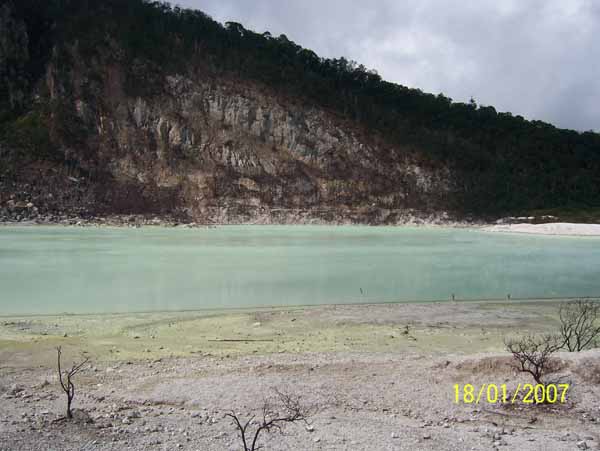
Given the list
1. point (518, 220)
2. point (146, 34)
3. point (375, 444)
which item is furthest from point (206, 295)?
point (146, 34)

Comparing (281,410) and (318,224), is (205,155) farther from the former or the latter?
(281,410)

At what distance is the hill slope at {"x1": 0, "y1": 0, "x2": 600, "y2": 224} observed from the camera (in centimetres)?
5628

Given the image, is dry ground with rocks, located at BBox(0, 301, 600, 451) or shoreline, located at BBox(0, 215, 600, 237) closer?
dry ground with rocks, located at BBox(0, 301, 600, 451)

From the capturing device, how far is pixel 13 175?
171 feet

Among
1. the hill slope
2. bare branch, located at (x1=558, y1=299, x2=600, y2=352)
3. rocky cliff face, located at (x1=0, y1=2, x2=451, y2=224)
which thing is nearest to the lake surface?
bare branch, located at (x1=558, y1=299, x2=600, y2=352)

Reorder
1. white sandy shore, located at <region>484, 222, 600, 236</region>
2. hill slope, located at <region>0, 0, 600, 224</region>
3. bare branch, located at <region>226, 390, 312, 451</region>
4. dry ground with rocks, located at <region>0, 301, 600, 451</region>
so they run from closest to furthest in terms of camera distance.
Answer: dry ground with rocks, located at <region>0, 301, 600, 451</region>, bare branch, located at <region>226, 390, 312, 451</region>, white sandy shore, located at <region>484, 222, 600, 236</region>, hill slope, located at <region>0, 0, 600, 224</region>

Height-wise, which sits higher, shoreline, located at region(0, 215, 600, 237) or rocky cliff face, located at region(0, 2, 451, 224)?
rocky cliff face, located at region(0, 2, 451, 224)

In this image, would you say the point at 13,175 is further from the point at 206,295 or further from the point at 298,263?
the point at 206,295
